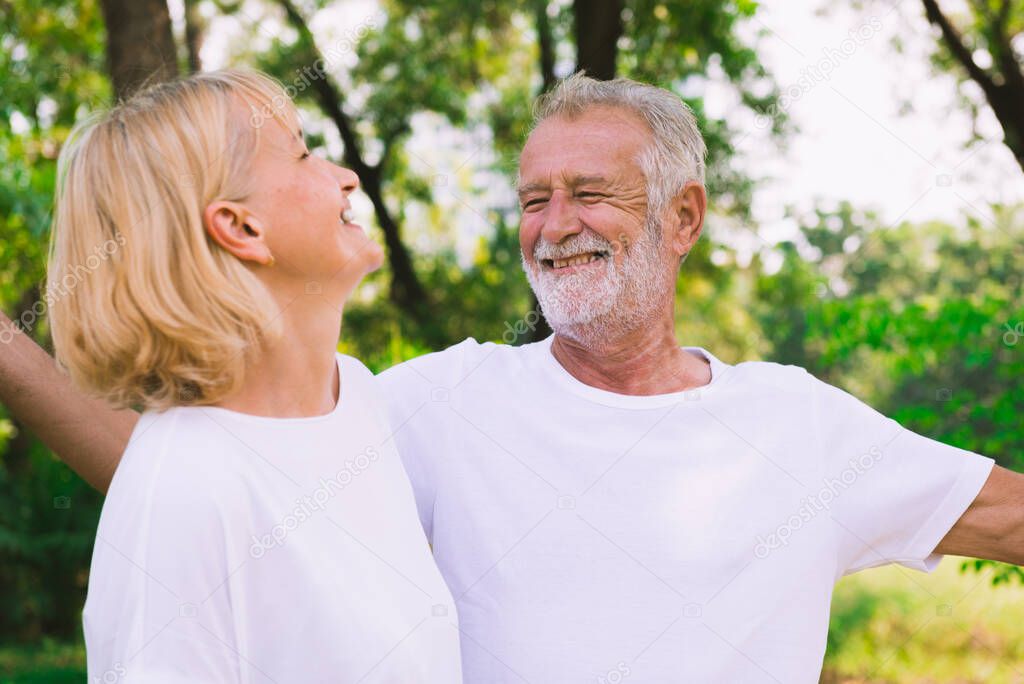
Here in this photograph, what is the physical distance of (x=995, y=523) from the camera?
2207 millimetres

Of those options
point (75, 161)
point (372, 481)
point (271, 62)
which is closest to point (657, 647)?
point (372, 481)

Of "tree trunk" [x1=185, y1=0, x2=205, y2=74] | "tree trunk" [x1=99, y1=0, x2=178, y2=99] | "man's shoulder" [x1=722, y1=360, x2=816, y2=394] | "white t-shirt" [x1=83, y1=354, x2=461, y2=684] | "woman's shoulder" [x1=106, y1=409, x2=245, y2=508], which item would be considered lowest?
"tree trunk" [x1=185, y1=0, x2=205, y2=74]

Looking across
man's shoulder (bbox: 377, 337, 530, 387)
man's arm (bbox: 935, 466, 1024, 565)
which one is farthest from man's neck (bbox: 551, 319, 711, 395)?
man's arm (bbox: 935, 466, 1024, 565)

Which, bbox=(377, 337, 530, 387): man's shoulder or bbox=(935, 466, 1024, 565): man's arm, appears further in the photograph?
bbox=(377, 337, 530, 387): man's shoulder

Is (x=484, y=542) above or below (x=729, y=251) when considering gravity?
above

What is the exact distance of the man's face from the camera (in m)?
2.57

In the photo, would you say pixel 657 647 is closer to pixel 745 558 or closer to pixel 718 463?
pixel 745 558

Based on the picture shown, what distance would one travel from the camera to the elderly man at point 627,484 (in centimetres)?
220

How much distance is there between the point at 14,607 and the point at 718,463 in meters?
7.50

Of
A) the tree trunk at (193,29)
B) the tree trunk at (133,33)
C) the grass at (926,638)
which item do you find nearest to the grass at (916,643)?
the grass at (926,638)

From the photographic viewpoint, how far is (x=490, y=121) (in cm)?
1267

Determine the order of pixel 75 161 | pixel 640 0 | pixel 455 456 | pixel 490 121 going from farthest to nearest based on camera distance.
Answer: pixel 490 121, pixel 640 0, pixel 455 456, pixel 75 161

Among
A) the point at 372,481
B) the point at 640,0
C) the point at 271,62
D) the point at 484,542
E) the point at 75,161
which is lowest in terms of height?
the point at 271,62

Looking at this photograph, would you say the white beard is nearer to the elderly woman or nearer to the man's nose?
the man's nose
